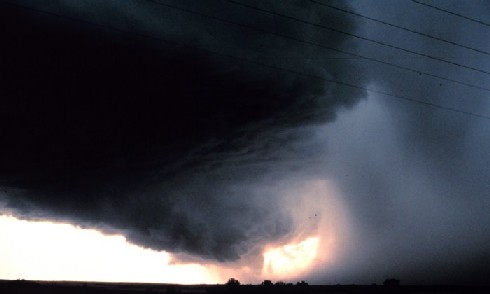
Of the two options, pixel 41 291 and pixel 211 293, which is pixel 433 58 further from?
pixel 41 291

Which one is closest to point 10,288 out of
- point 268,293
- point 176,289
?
point 176,289

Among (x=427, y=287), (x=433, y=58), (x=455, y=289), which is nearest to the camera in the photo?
(x=433, y=58)

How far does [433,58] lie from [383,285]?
12245 mm

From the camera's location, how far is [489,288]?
71.8 feet

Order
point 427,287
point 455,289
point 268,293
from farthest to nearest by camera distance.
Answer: point 455,289
point 427,287
point 268,293

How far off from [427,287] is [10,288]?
866 inches

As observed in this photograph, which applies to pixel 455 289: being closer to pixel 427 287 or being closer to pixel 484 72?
pixel 427 287

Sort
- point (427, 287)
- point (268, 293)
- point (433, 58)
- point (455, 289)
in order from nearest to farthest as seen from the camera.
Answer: point (433, 58)
point (268, 293)
point (427, 287)
point (455, 289)

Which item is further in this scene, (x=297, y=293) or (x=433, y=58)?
(x=297, y=293)

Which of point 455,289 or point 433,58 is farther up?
point 433,58

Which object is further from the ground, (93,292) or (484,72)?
(484,72)

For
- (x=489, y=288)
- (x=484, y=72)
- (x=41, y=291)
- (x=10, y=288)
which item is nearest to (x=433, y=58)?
(x=484, y=72)

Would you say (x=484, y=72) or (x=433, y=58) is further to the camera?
(x=484, y=72)

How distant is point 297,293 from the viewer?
18266 millimetres
